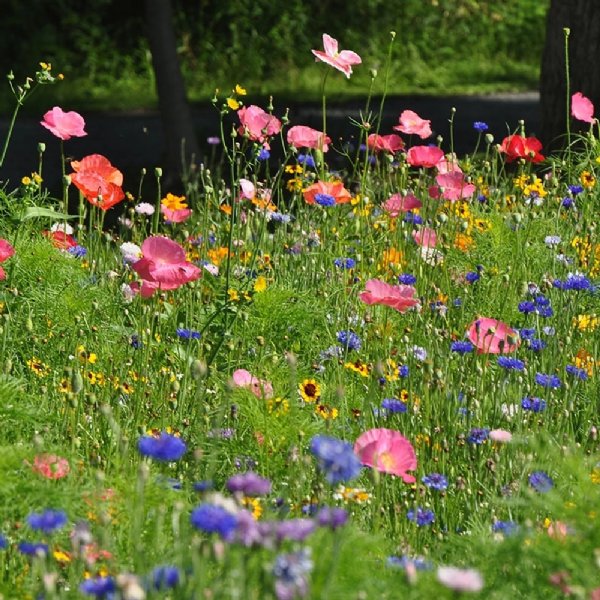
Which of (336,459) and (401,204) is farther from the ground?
(336,459)

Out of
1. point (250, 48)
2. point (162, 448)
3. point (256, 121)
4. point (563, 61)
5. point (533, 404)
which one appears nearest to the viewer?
point (162, 448)

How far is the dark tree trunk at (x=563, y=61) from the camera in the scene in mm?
6438

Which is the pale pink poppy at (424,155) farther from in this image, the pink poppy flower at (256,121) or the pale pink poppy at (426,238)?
the pink poppy flower at (256,121)

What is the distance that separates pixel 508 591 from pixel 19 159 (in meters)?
7.42

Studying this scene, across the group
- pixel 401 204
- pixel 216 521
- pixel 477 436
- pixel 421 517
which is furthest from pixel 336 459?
pixel 401 204

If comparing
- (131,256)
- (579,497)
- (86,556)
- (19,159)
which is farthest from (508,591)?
(19,159)

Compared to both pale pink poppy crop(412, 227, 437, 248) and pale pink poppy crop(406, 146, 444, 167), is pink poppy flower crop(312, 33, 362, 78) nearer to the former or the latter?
pale pink poppy crop(406, 146, 444, 167)

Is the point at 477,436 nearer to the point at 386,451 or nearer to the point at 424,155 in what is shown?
the point at 386,451

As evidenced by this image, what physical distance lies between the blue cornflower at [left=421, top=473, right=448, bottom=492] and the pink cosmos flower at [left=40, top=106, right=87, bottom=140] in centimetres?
167

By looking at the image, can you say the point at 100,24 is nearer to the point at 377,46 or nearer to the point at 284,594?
the point at 377,46

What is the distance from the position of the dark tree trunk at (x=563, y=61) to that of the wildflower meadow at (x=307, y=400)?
6.06ft

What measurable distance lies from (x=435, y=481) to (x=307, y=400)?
460mm

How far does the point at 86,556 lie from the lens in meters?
2.09

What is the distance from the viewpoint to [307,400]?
121 inches
